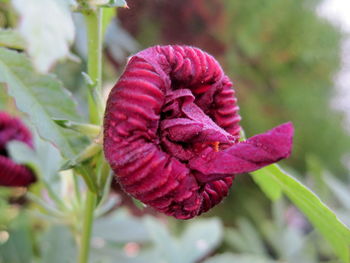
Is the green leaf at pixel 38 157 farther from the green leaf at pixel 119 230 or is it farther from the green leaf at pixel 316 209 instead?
the green leaf at pixel 316 209

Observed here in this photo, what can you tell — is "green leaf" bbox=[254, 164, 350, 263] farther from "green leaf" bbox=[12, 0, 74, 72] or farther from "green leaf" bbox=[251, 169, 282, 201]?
"green leaf" bbox=[12, 0, 74, 72]

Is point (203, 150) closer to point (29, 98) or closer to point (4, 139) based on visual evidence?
point (29, 98)

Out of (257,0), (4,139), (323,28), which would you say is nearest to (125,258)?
(4,139)

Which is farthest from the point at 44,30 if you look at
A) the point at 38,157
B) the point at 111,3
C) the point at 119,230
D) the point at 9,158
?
the point at 119,230

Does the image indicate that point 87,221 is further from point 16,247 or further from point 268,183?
point 16,247

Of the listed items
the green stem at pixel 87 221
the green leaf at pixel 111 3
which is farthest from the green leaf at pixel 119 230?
the green leaf at pixel 111 3

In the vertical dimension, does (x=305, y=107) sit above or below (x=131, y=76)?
below

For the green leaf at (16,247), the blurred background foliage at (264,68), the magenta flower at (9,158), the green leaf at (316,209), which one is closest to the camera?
the green leaf at (316,209)
